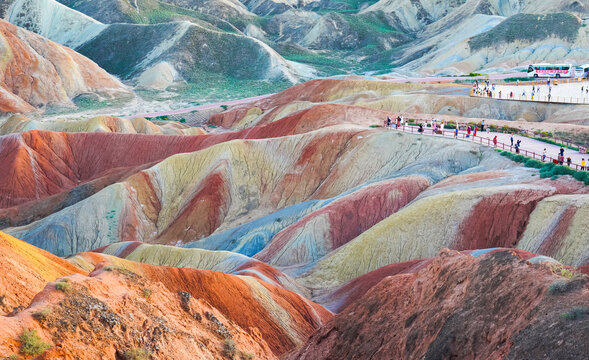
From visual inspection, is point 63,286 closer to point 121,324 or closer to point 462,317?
point 121,324

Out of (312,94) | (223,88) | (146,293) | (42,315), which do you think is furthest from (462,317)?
(223,88)

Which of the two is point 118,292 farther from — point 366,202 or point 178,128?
point 178,128

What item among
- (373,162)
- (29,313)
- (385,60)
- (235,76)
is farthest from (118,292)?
(385,60)

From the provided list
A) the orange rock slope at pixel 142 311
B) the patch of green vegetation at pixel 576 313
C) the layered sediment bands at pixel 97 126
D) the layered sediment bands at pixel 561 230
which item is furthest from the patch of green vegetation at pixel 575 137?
the layered sediment bands at pixel 97 126

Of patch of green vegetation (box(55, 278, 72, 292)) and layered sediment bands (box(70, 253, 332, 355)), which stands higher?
patch of green vegetation (box(55, 278, 72, 292))

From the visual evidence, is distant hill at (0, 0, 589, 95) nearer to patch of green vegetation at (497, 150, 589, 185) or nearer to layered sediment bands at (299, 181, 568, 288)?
patch of green vegetation at (497, 150, 589, 185)

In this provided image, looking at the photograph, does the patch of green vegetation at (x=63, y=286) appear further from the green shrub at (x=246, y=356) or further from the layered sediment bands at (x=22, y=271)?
the green shrub at (x=246, y=356)

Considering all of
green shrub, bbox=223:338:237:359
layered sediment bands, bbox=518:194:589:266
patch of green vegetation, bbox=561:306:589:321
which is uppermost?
patch of green vegetation, bbox=561:306:589:321

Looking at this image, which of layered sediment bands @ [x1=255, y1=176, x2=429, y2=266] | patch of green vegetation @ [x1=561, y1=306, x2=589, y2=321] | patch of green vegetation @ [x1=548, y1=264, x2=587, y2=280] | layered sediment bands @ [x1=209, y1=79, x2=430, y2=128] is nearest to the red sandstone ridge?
layered sediment bands @ [x1=209, y1=79, x2=430, y2=128]
